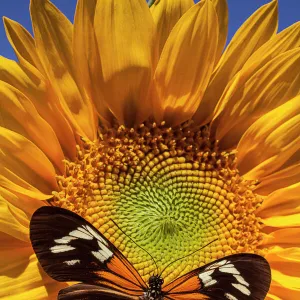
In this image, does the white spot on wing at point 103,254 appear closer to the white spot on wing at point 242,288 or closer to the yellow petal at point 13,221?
the yellow petal at point 13,221

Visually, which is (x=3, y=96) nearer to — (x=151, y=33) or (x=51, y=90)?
(x=51, y=90)

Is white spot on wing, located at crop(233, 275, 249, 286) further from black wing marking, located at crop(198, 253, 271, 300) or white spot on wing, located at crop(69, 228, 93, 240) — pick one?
white spot on wing, located at crop(69, 228, 93, 240)

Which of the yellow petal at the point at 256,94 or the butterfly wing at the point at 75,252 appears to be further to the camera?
the yellow petal at the point at 256,94

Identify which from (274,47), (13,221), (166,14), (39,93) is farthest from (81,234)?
(274,47)

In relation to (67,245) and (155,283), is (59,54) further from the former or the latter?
(155,283)

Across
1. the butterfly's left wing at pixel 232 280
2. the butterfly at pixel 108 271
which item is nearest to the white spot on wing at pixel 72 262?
the butterfly at pixel 108 271
